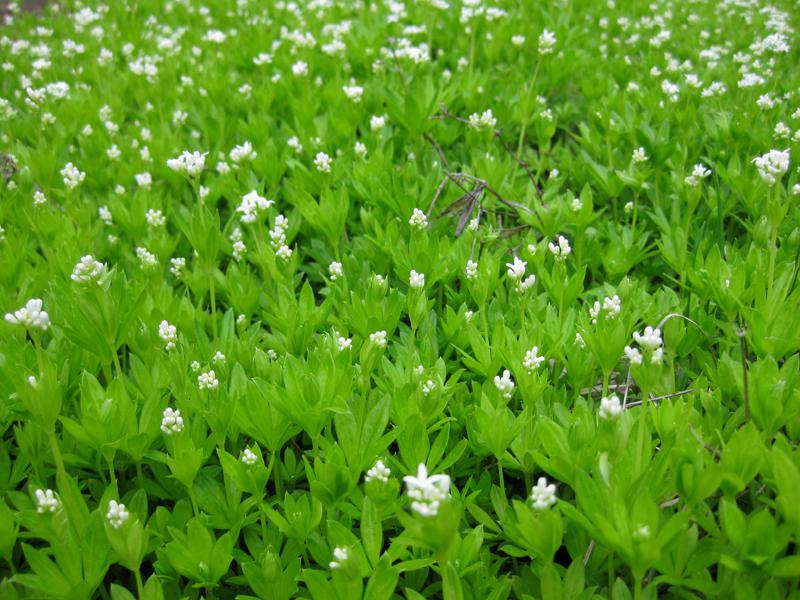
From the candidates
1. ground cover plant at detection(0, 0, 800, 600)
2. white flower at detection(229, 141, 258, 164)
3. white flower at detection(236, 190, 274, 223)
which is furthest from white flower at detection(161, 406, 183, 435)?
white flower at detection(229, 141, 258, 164)

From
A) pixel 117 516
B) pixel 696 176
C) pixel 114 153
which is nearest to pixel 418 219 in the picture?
pixel 696 176

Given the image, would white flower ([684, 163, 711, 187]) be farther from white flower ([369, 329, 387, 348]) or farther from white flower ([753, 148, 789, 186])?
white flower ([369, 329, 387, 348])

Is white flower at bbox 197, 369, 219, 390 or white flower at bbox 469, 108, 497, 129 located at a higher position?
white flower at bbox 469, 108, 497, 129

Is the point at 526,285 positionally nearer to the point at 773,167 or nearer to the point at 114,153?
the point at 773,167

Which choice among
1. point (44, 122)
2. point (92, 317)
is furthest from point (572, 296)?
point (44, 122)

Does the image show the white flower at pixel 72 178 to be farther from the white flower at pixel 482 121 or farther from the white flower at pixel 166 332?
the white flower at pixel 482 121

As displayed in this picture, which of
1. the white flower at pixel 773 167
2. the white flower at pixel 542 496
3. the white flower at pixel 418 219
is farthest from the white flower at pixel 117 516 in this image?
the white flower at pixel 773 167

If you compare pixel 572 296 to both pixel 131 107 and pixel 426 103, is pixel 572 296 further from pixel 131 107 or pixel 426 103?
pixel 131 107
